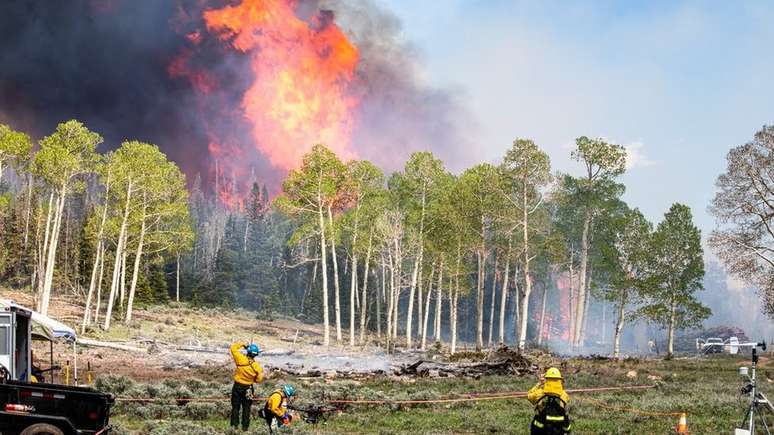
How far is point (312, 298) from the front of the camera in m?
84.5

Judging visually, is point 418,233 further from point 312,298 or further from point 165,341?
point 312,298

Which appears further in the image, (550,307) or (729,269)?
(550,307)

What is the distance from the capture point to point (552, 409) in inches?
433

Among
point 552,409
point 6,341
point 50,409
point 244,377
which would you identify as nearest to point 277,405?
point 244,377

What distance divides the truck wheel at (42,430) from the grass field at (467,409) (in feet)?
9.02

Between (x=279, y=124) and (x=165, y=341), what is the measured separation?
108m

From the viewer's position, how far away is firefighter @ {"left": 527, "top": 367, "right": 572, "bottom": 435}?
10938 millimetres

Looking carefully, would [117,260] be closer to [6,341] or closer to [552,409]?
[6,341]

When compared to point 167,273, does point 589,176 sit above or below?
above

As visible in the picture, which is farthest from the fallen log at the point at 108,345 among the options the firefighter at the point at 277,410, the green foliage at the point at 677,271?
the green foliage at the point at 677,271

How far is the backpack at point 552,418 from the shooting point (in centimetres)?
1093

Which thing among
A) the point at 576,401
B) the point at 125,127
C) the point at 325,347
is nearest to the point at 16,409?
the point at 576,401

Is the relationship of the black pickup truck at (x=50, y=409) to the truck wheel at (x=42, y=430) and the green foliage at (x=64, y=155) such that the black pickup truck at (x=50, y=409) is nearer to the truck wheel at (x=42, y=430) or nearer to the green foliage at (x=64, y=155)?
the truck wheel at (x=42, y=430)

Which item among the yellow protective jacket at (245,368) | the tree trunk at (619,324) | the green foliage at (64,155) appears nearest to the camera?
the yellow protective jacket at (245,368)
